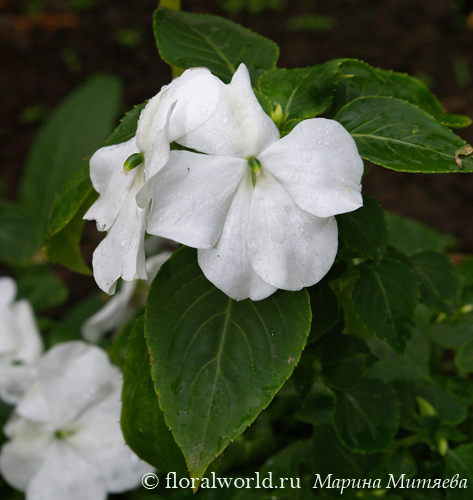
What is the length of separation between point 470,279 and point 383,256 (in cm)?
43

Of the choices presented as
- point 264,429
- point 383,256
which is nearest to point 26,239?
point 264,429

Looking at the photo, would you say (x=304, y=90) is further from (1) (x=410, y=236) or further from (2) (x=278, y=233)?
(1) (x=410, y=236)

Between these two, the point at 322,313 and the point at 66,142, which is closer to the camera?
the point at 322,313

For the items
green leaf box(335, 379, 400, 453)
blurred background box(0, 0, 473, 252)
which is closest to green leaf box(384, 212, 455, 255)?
green leaf box(335, 379, 400, 453)

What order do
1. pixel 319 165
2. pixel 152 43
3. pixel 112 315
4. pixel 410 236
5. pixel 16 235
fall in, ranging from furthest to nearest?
pixel 152 43
pixel 16 235
pixel 410 236
pixel 112 315
pixel 319 165

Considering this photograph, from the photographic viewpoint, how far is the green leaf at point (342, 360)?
708mm

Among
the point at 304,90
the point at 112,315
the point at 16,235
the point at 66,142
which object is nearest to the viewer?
the point at 304,90

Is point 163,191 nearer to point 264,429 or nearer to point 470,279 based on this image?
point 264,429

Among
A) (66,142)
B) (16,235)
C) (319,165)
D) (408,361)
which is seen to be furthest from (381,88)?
(66,142)

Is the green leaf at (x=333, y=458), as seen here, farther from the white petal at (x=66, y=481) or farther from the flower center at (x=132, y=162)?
the flower center at (x=132, y=162)

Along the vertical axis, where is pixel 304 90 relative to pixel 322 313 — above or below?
above

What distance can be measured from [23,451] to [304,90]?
732 millimetres

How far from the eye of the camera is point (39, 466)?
3.08ft

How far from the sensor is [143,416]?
61cm
